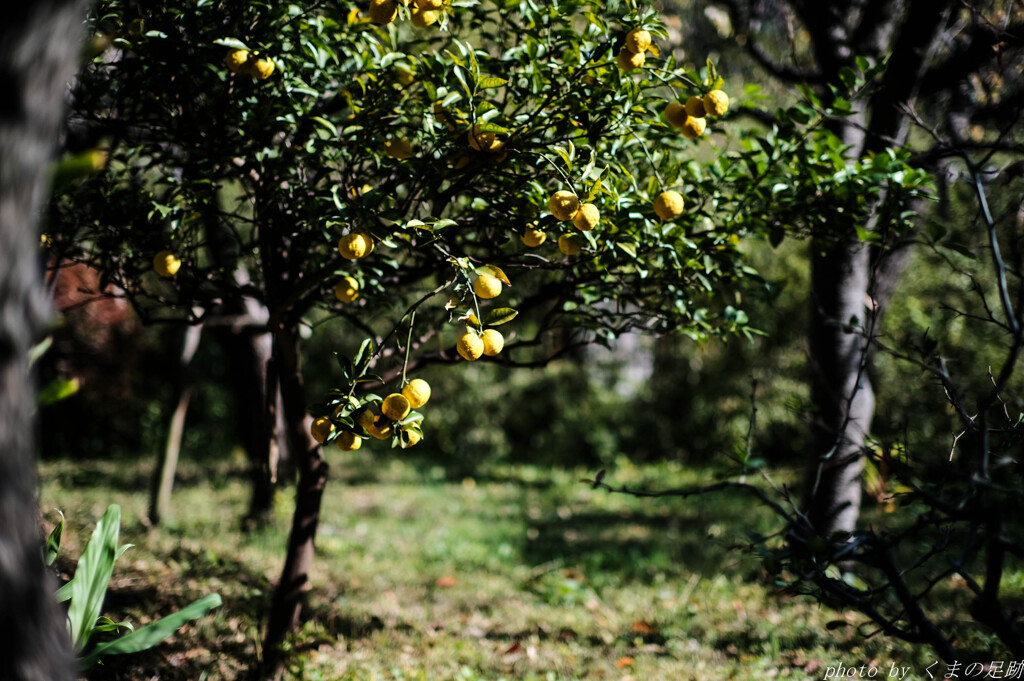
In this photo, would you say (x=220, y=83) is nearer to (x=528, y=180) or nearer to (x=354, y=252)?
(x=354, y=252)

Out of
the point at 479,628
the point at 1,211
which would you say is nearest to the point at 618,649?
the point at 479,628

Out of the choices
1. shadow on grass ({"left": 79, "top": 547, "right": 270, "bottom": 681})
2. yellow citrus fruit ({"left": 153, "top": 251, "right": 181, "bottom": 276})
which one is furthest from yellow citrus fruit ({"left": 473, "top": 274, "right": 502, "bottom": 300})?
shadow on grass ({"left": 79, "top": 547, "right": 270, "bottom": 681})

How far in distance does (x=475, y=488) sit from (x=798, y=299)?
12.8 feet

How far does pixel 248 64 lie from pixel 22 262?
3.92 ft

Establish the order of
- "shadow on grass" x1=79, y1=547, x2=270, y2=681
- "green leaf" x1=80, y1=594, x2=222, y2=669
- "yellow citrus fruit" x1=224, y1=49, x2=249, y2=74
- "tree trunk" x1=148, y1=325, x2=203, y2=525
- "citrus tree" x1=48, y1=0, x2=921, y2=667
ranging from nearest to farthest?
"green leaf" x1=80, y1=594, x2=222, y2=669, "citrus tree" x1=48, y1=0, x2=921, y2=667, "yellow citrus fruit" x1=224, y1=49, x2=249, y2=74, "shadow on grass" x1=79, y1=547, x2=270, y2=681, "tree trunk" x1=148, y1=325, x2=203, y2=525

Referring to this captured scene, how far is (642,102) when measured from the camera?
172cm

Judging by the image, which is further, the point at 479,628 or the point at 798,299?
the point at 798,299

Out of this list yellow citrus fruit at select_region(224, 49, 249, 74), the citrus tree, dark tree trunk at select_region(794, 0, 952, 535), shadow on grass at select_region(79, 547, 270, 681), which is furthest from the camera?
dark tree trunk at select_region(794, 0, 952, 535)

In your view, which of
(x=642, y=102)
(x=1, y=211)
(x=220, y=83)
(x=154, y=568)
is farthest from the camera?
(x=154, y=568)

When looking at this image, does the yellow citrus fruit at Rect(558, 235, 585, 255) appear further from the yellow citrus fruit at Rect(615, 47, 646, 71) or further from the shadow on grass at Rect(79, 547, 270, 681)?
the shadow on grass at Rect(79, 547, 270, 681)

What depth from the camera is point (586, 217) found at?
1.53m

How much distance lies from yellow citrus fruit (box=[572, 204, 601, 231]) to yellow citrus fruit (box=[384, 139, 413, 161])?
1.94ft

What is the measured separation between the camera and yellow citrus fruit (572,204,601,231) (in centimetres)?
153

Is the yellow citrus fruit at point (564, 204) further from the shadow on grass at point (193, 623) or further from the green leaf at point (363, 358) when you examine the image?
the shadow on grass at point (193, 623)
